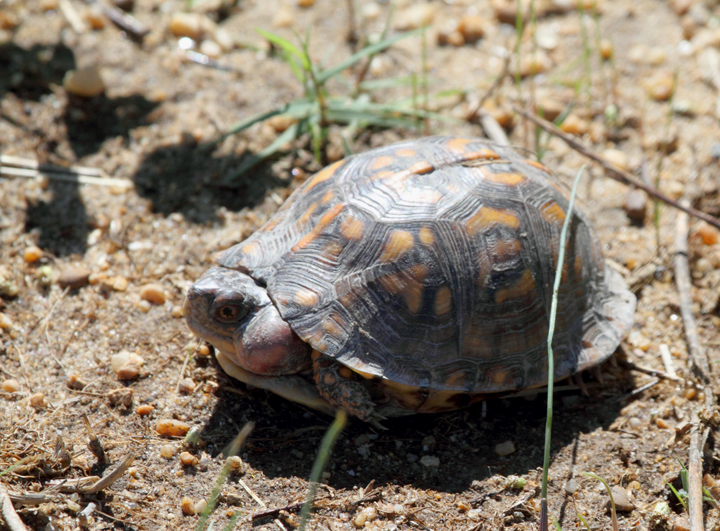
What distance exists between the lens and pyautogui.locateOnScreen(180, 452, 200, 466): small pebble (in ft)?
7.55

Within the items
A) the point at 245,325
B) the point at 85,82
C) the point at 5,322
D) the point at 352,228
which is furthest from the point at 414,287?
the point at 85,82

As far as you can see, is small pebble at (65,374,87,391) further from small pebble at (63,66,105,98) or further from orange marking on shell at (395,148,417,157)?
small pebble at (63,66,105,98)

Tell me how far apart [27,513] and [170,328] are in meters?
1.00

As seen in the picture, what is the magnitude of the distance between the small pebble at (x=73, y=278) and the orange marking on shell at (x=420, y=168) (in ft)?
5.45

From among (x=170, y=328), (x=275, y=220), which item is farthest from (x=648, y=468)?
(x=170, y=328)

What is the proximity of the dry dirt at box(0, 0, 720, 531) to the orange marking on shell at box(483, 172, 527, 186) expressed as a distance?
97 cm

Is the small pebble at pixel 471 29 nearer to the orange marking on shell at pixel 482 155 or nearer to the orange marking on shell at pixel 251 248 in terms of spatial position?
the orange marking on shell at pixel 482 155

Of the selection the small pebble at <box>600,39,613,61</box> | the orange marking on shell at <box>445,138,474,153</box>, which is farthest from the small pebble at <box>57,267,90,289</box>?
the small pebble at <box>600,39,613,61</box>

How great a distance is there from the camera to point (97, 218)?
326 cm

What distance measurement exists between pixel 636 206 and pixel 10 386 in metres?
3.29

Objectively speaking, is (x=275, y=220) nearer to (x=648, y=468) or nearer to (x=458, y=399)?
(x=458, y=399)

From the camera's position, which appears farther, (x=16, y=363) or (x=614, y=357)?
(x=614, y=357)

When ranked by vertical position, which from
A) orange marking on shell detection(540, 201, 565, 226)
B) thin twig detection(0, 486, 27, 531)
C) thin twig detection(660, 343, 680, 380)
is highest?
orange marking on shell detection(540, 201, 565, 226)

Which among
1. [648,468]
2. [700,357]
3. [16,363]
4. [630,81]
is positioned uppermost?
[630,81]
